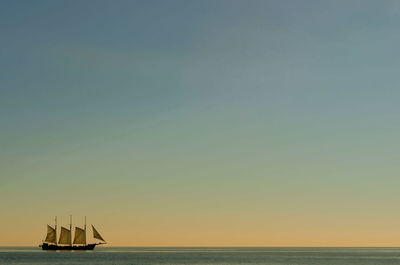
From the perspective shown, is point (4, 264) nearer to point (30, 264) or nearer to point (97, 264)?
point (30, 264)

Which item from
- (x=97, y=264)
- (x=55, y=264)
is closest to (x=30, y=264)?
(x=55, y=264)

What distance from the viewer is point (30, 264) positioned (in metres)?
196

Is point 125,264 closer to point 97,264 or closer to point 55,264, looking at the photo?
point 97,264

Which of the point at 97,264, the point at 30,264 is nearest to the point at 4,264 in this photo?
the point at 30,264

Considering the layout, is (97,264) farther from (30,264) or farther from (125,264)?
(30,264)

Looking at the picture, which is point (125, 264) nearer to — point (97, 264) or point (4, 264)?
point (97, 264)

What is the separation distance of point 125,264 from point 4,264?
1607 inches

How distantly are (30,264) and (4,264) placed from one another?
979cm

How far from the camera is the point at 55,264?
194 m

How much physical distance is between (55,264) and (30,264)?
9391mm

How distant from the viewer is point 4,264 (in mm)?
198750

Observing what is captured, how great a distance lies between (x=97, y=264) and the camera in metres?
196

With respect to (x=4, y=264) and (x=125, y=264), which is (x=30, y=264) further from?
(x=125, y=264)

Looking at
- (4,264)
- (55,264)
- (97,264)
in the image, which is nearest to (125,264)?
(97,264)
